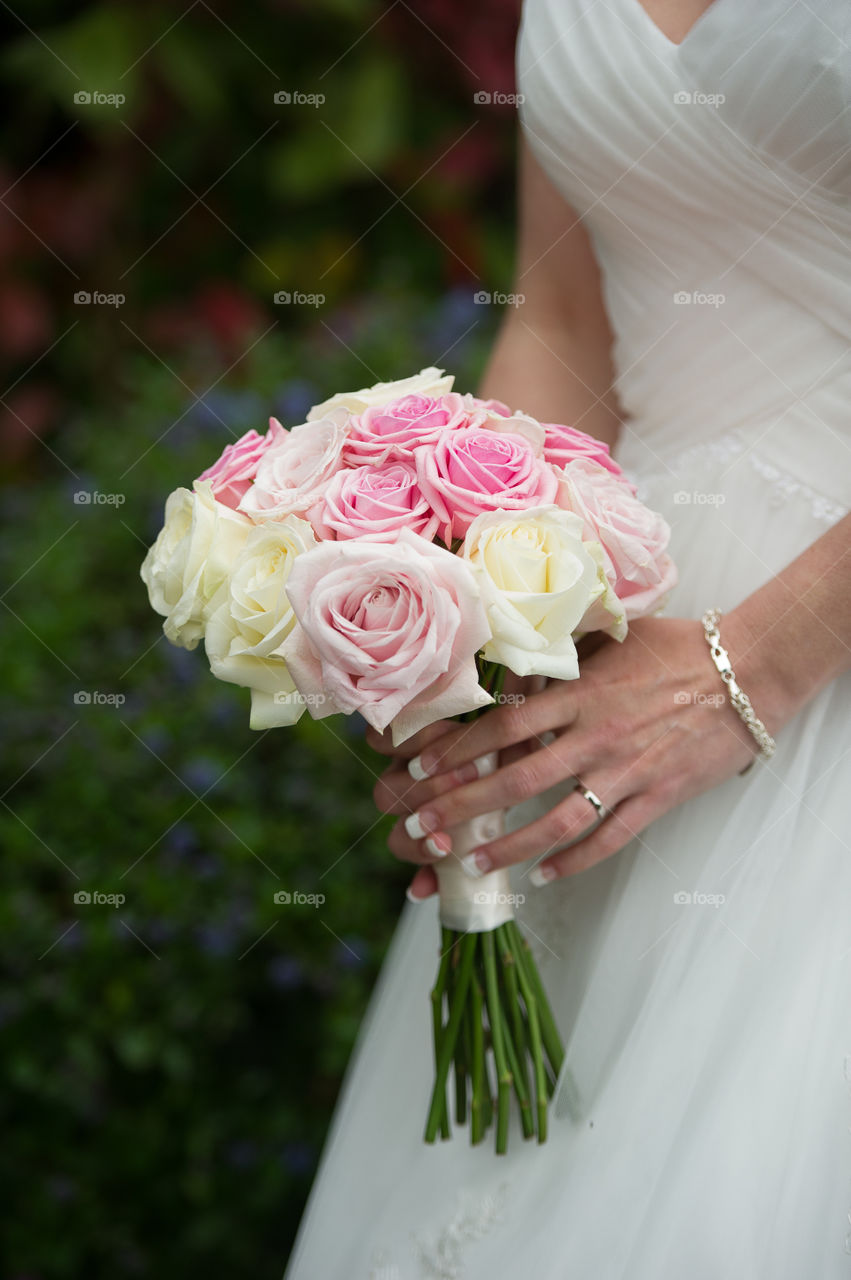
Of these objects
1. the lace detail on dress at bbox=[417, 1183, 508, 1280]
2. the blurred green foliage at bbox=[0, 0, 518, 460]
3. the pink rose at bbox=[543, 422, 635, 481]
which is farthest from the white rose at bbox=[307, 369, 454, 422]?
the blurred green foliage at bbox=[0, 0, 518, 460]

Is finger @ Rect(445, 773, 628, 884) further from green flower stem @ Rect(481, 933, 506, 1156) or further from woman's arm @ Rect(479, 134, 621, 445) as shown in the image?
woman's arm @ Rect(479, 134, 621, 445)

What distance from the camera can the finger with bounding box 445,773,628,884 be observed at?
116cm

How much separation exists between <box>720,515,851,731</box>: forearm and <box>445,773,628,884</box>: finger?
0.58ft

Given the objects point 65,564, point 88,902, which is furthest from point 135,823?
point 65,564

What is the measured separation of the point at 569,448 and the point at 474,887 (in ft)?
1.60

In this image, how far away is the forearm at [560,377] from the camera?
1566mm

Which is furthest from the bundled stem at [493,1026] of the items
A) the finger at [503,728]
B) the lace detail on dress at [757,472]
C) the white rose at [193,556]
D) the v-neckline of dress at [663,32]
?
the v-neckline of dress at [663,32]

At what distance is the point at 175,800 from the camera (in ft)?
6.65

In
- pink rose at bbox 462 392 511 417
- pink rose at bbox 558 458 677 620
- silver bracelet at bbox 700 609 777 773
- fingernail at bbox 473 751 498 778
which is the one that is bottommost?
fingernail at bbox 473 751 498 778

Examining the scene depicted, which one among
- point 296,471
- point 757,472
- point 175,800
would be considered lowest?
point 175,800

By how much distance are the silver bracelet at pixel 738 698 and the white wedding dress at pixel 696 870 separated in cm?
5

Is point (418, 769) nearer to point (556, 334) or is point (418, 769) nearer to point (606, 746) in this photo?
point (606, 746)

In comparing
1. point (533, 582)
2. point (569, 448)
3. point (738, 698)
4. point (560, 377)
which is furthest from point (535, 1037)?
point (560, 377)

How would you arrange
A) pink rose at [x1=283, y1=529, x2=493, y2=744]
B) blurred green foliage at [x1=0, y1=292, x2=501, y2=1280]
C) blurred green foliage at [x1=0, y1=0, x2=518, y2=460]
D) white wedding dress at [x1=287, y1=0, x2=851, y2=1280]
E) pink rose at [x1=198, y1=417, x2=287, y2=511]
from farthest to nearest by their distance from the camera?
blurred green foliage at [x1=0, y1=0, x2=518, y2=460] → blurred green foliage at [x1=0, y1=292, x2=501, y2=1280] → pink rose at [x1=198, y1=417, x2=287, y2=511] → white wedding dress at [x1=287, y1=0, x2=851, y2=1280] → pink rose at [x1=283, y1=529, x2=493, y2=744]
